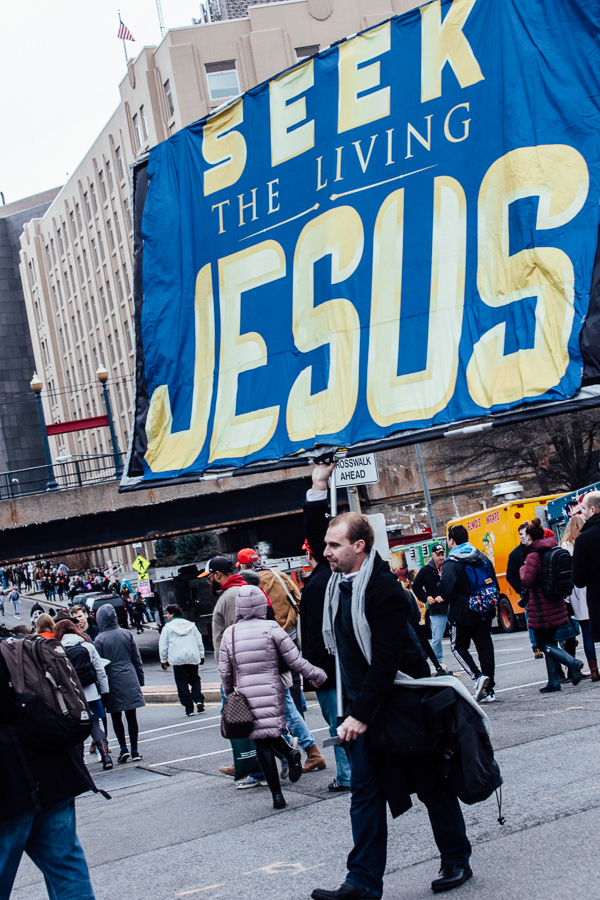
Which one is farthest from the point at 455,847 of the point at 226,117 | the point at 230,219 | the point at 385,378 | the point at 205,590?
the point at 205,590

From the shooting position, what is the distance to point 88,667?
10.7 m

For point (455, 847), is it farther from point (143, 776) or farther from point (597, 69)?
point (143, 776)

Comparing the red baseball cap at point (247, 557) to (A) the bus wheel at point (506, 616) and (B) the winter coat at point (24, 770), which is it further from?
(A) the bus wheel at point (506, 616)

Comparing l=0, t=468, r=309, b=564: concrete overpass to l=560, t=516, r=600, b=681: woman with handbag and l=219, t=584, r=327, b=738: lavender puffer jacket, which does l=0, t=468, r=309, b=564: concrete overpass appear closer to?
l=560, t=516, r=600, b=681: woman with handbag

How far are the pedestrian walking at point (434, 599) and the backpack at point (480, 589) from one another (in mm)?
1315

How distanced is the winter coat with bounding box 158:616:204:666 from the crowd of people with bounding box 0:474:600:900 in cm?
2

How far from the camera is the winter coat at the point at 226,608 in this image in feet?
28.5

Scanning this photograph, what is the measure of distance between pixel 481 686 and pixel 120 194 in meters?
63.3

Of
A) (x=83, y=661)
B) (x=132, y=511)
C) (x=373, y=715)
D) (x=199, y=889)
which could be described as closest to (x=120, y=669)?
(x=83, y=661)

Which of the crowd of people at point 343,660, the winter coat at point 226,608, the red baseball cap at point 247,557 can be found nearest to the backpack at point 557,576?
the crowd of people at point 343,660

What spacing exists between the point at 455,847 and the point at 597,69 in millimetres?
4745

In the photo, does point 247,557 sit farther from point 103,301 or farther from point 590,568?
point 103,301

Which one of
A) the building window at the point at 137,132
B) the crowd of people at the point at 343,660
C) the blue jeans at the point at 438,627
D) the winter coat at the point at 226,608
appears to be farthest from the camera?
the building window at the point at 137,132

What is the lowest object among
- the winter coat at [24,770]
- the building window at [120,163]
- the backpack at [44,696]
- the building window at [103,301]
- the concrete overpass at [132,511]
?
the winter coat at [24,770]
